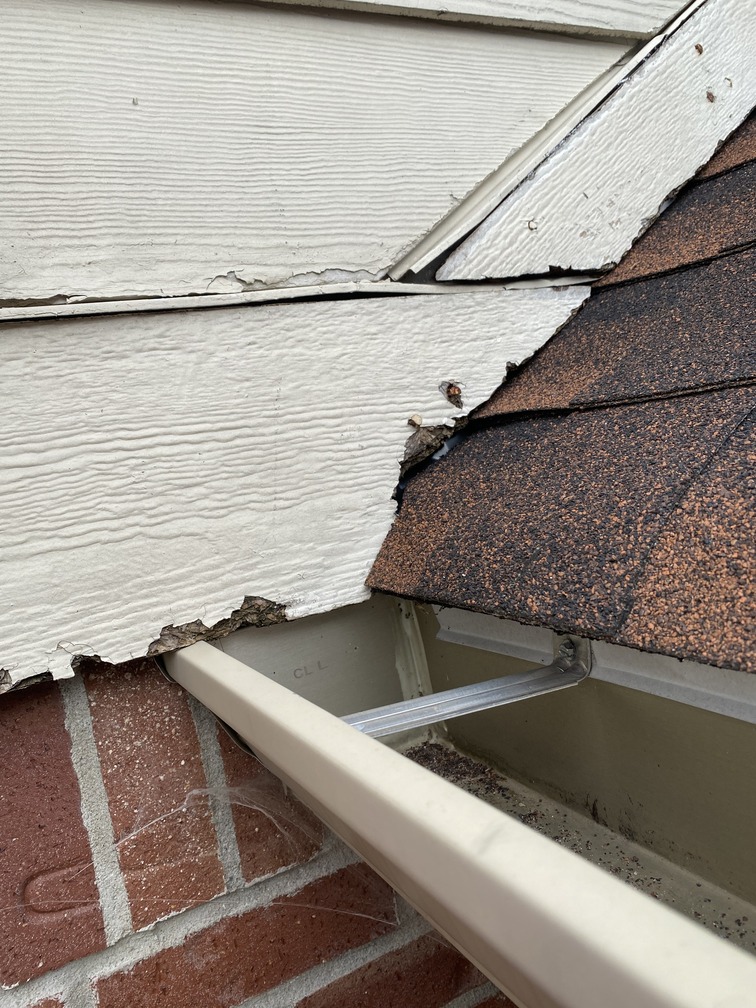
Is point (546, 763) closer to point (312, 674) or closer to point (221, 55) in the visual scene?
point (312, 674)

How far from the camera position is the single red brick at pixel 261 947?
624mm

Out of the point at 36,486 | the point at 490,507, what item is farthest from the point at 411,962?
the point at 36,486

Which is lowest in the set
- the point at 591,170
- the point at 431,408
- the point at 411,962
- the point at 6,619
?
the point at 411,962

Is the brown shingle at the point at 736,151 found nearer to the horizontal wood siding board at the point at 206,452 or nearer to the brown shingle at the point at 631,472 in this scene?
the brown shingle at the point at 631,472

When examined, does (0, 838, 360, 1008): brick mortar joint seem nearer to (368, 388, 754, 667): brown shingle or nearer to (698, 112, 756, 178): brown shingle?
(368, 388, 754, 667): brown shingle

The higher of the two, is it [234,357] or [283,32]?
[283,32]

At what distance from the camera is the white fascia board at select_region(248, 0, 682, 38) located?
0.67 m

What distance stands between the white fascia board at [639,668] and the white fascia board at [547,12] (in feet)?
1.84

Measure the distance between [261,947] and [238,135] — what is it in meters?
0.71

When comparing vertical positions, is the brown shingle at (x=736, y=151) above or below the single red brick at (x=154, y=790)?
above

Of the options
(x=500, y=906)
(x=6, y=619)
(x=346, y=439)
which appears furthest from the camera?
(x=346, y=439)

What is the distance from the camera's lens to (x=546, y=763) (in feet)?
2.38

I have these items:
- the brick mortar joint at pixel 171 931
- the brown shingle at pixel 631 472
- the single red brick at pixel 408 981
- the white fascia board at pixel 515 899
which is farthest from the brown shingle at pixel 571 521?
the single red brick at pixel 408 981

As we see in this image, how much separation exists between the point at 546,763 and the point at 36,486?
0.52 meters
